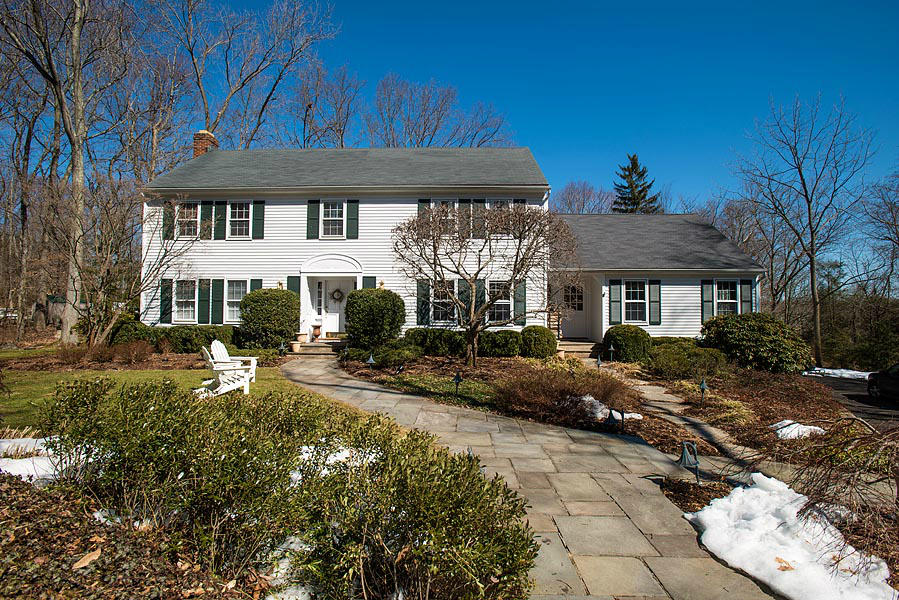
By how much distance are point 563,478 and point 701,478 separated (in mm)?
1459

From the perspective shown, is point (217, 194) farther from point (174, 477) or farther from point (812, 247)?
point (812, 247)

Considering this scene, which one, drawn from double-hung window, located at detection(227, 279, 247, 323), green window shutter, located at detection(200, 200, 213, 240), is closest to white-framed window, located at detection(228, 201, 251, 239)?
green window shutter, located at detection(200, 200, 213, 240)

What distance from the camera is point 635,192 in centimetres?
3397

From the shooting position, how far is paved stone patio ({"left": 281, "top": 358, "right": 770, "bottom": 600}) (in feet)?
8.80

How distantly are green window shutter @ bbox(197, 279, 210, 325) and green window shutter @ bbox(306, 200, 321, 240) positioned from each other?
387 centimetres

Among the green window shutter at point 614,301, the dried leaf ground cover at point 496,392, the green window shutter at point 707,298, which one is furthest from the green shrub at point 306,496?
the green window shutter at point 707,298

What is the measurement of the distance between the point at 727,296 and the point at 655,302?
2.63 m

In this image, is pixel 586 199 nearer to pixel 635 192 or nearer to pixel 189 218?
pixel 635 192

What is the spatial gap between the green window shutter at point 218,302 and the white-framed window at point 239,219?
172 centimetres

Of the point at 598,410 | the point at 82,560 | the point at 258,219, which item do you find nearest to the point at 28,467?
the point at 82,560

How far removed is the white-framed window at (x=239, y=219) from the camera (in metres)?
15.0

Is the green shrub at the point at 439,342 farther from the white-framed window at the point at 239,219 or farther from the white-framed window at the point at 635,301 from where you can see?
the white-framed window at the point at 239,219

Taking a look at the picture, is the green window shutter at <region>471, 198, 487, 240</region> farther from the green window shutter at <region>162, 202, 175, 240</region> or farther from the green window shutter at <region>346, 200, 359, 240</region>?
the green window shutter at <region>162, 202, 175, 240</region>

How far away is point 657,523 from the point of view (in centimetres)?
348
